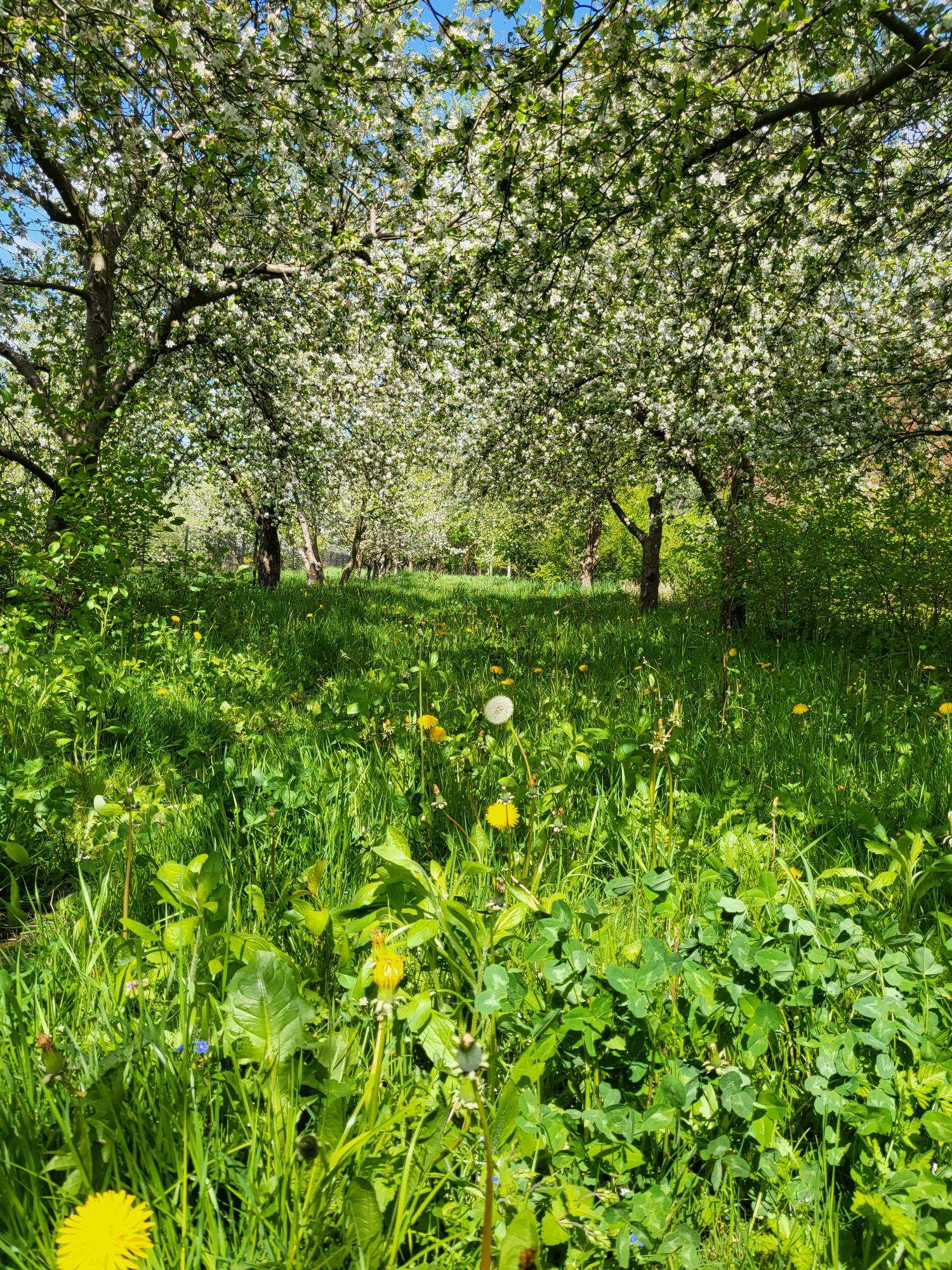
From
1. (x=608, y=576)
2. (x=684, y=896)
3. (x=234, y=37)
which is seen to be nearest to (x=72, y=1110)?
(x=684, y=896)

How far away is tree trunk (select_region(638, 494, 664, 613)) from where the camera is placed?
37.6 feet

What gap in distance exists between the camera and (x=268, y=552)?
14.0 m

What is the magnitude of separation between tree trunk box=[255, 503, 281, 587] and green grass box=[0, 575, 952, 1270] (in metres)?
11.2

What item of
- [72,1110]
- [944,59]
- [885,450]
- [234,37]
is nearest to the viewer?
[72,1110]

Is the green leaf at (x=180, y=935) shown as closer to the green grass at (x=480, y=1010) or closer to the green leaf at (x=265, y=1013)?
the green grass at (x=480, y=1010)

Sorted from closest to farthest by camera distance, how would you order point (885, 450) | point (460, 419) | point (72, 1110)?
1. point (72, 1110)
2. point (885, 450)
3. point (460, 419)

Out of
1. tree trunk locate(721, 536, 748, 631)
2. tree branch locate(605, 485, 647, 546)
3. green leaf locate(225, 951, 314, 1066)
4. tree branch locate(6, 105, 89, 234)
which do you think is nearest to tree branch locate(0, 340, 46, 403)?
tree branch locate(6, 105, 89, 234)

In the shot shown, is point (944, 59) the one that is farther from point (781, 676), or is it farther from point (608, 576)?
point (608, 576)

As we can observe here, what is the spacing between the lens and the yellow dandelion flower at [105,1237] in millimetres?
735

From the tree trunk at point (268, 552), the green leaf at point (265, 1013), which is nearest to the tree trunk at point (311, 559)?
the tree trunk at point (268, 552)

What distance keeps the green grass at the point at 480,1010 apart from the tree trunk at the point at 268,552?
11172 mm

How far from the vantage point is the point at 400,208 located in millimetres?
6457

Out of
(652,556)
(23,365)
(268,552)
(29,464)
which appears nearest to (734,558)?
(652,556)

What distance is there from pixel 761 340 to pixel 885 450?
1.64 metres
